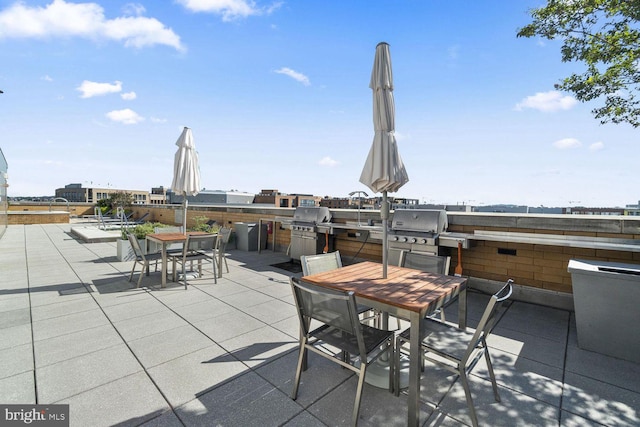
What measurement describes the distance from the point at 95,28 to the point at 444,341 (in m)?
7.41

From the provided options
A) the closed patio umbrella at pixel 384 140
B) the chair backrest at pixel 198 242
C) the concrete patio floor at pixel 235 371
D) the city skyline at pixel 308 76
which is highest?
the city skyline at pixel 308 76

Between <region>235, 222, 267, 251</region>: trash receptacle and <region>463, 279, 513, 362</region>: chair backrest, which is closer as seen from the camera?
<region>463, 279, 513, 362</region>: chair backrest

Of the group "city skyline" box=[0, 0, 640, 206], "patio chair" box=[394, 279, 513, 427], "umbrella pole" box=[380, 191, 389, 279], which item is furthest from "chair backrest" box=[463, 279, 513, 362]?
"city skyline" box=[0, 0, 640, 206]

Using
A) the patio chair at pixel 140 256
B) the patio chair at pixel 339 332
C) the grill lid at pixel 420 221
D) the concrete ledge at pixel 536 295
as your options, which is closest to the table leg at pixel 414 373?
the patio chair at pixel 339 332

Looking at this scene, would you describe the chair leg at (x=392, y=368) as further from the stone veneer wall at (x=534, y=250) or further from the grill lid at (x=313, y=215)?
the grill lid at (x=313, y=215)

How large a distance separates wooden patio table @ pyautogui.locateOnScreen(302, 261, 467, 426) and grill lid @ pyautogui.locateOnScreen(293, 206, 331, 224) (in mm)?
3046

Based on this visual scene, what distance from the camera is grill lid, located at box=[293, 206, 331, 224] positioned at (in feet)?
18.8

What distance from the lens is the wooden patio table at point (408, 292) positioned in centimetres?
160

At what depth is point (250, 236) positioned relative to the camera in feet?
24.8

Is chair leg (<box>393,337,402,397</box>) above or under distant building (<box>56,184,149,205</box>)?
under

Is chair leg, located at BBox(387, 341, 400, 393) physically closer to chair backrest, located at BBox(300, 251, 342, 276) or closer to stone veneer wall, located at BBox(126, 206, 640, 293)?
chair backrest, located at BBox(300, 251, 342, 276)

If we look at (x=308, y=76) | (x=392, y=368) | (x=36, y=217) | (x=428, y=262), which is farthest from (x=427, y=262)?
(x=36, y=217)

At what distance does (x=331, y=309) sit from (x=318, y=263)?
3.55 feet

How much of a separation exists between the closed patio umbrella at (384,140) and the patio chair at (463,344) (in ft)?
1.87
